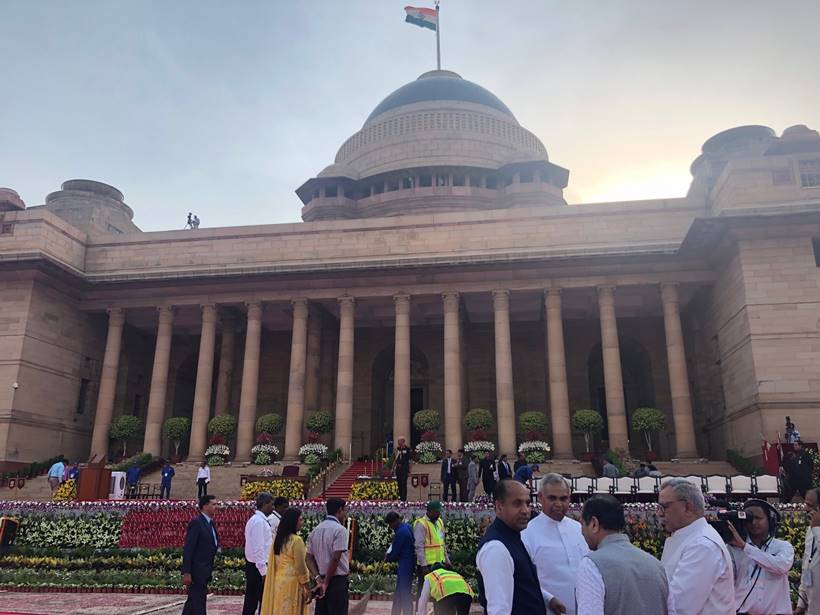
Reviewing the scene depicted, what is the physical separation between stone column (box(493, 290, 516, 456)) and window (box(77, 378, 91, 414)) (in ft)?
62.5

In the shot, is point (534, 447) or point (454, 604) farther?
point (534, 447)

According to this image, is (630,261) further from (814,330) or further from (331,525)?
(331,525)

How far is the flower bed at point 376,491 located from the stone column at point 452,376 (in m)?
4.93

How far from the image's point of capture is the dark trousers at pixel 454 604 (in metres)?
6.06

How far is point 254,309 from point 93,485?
1052 centimetres

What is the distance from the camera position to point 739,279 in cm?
2328

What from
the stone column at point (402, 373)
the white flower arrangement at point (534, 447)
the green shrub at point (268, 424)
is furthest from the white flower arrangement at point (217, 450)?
the white flower arrangement at point (534, 447)

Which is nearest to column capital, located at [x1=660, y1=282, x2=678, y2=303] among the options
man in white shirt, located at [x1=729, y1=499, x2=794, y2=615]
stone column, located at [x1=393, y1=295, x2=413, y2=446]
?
stone column, located at [x1=393, y1=295, x2=413, y2=446]

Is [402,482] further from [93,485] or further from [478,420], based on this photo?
[93,485]

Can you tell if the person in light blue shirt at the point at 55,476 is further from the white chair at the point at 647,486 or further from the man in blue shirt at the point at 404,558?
A: the white chair at the point at 647,486

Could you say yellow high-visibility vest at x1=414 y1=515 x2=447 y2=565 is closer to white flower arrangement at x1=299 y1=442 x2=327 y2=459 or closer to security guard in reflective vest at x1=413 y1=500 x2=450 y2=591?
security guard in reflective vest at x1=413 y1=500 x2=450 y2=591

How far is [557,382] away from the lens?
88.3 feet

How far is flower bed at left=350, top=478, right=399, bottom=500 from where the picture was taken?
69.2ft

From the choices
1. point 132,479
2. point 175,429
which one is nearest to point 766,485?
point 132,479
